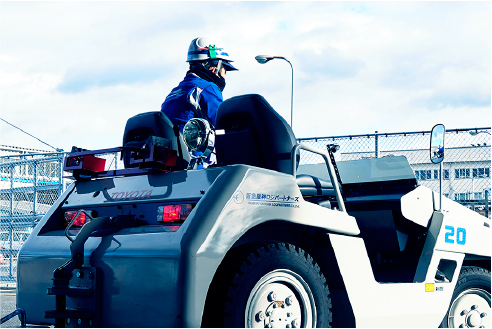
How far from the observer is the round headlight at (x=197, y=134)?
170 inches

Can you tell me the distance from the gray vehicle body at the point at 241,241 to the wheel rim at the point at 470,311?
340mm

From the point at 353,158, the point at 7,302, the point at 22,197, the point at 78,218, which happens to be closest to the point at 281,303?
the point at 78,218

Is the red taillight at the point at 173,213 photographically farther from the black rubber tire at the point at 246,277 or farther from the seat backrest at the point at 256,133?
the seat backrest at the point at 256,133

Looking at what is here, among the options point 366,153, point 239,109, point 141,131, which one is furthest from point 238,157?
point 366,153

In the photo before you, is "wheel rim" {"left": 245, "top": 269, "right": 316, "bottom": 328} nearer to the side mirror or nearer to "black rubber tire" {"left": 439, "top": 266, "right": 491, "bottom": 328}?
the side mirror

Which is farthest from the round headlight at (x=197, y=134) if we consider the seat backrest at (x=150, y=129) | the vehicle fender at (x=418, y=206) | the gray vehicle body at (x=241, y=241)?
the vehicle fender at (x=418, y=206)

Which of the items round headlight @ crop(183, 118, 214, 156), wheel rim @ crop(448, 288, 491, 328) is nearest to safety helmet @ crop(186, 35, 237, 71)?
round headlight @ crop(183, 118, 214, 156)

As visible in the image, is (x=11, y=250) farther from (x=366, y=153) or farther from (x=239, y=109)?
(x=239, y=109)

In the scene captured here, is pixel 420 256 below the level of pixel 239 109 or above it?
below

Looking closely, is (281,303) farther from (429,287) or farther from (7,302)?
(7,302)

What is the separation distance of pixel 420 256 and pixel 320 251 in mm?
1370

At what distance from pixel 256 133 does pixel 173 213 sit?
1.01 meters

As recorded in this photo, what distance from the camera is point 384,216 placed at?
525 cm

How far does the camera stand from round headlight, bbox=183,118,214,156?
4.32 m
